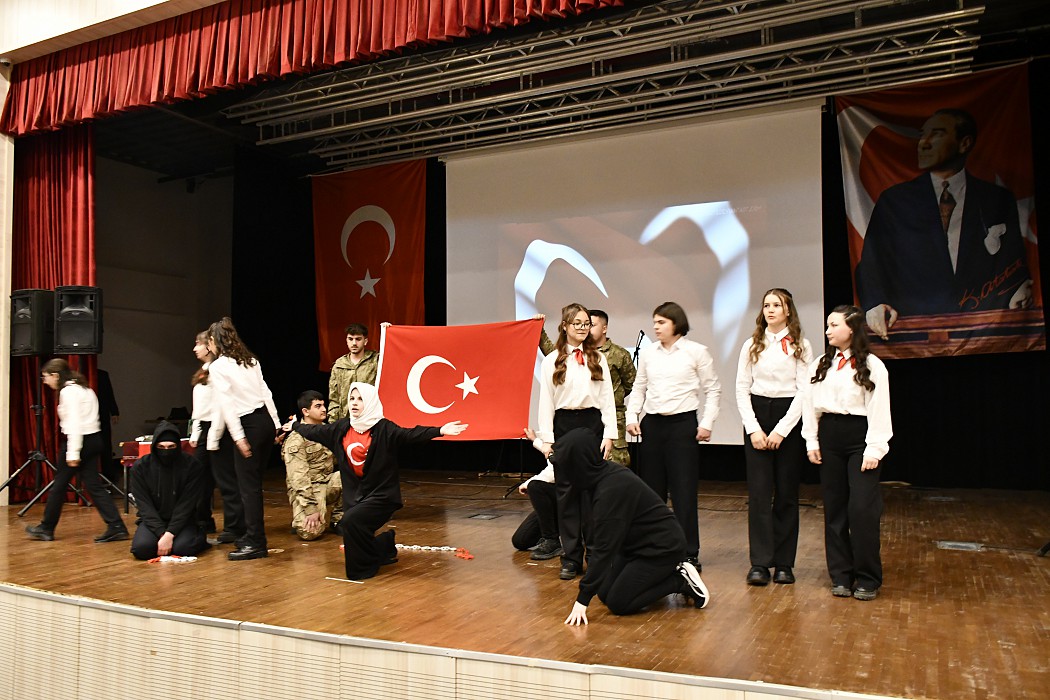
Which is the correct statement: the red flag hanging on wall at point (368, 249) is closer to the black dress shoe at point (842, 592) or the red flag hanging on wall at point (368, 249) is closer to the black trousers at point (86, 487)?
the black trousers at point (86, 487)

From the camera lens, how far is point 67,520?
659 centimetres

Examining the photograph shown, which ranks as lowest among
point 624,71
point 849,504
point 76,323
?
point 849,504

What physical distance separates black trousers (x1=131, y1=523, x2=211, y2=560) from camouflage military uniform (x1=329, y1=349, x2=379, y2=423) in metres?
1.61

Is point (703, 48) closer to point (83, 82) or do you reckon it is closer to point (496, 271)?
point (496, 271)

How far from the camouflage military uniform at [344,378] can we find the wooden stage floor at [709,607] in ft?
3.22

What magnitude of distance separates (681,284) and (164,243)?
793 cm

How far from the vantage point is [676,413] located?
4391 millimetres

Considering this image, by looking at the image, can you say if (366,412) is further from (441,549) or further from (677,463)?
(677,463)

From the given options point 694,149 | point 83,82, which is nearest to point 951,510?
point 694,149

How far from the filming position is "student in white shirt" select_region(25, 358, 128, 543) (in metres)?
5.72

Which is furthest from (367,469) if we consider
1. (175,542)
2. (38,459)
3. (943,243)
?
(943,243)

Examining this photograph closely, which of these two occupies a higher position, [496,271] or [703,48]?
[703,48]

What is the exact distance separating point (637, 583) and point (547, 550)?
140 cm

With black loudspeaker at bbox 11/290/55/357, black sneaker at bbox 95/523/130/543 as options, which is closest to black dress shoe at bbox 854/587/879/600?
black sneaker at bbox 95/523/130/543
